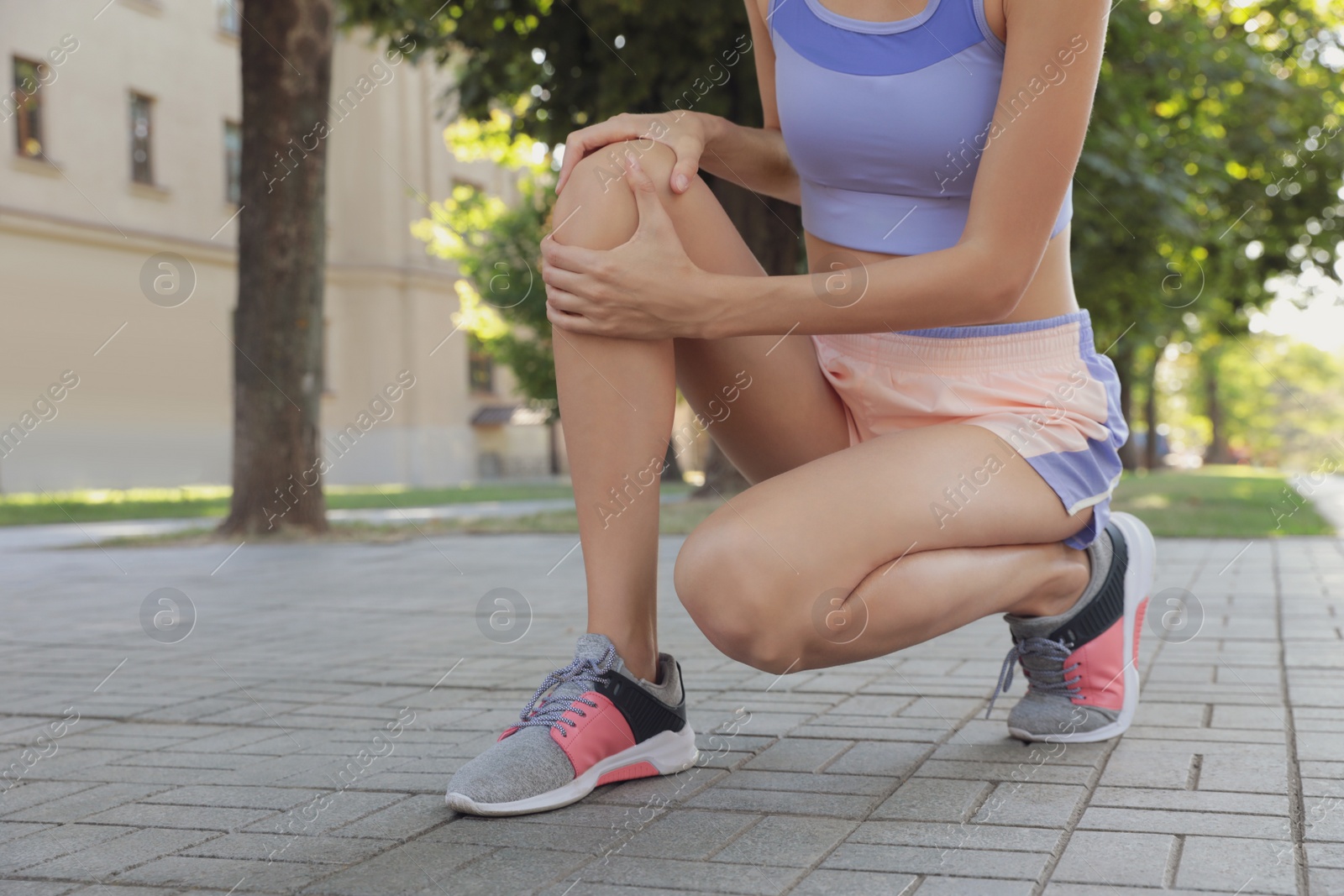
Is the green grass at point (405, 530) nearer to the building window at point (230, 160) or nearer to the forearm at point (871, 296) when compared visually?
the forearm at point (871, 296)

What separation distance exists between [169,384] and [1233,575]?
17315mm

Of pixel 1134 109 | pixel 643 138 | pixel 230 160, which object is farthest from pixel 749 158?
pixel 230 160

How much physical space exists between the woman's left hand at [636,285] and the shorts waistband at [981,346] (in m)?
0.46

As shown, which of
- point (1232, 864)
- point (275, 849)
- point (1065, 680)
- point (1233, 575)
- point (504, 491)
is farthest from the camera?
point (504, 491)

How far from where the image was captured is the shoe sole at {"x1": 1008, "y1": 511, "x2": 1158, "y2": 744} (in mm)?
2381

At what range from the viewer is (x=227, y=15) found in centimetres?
2158

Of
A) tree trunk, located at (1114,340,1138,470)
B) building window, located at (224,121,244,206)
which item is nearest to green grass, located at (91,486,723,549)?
tree trunk, located at (1114,340,1138,470)

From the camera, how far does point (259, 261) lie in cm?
931

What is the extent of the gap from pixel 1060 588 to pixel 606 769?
0.87 metres

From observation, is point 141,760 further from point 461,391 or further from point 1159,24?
point 461,391

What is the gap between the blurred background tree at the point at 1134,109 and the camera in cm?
902

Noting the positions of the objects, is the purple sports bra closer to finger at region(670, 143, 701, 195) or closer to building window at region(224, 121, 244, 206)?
finger at region(670, 143, 701, 195)

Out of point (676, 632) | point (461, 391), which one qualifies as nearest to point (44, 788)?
point (676, 632)

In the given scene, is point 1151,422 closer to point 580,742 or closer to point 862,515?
point 862,515
